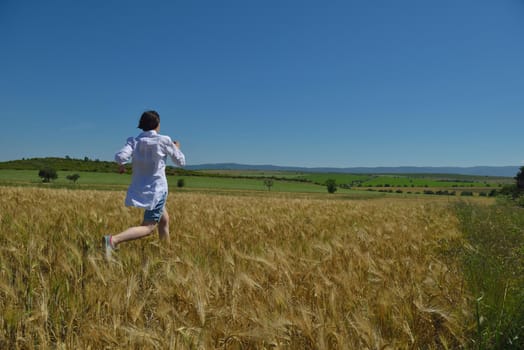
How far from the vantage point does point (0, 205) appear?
5.93 metres

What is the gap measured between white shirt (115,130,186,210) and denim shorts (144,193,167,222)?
0.16 ft

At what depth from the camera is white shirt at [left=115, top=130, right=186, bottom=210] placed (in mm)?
3689

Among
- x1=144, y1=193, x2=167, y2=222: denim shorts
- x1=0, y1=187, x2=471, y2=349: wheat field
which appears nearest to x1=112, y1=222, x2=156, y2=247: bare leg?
x1=144, y1=193, x2=167, y2=222: denim shorts

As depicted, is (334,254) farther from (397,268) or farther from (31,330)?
(31,330)

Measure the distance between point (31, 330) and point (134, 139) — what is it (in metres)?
2.62

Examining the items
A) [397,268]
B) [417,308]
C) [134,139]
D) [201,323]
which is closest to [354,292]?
[417,308]

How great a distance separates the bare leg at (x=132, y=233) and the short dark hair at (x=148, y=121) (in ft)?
3.83

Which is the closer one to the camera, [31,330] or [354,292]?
[31,330]

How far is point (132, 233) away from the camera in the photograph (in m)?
3.43

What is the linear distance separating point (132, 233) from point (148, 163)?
84 cm

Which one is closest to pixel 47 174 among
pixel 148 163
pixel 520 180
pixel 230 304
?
pixel 148 163

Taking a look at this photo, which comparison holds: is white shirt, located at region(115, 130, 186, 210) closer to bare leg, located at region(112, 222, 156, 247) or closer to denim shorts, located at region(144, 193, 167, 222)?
denim shorts, located at region(144, 193, 167, 222)

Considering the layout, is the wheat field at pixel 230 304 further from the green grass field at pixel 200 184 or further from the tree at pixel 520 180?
the tree at pixel 520 180

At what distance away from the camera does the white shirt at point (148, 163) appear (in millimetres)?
3689
